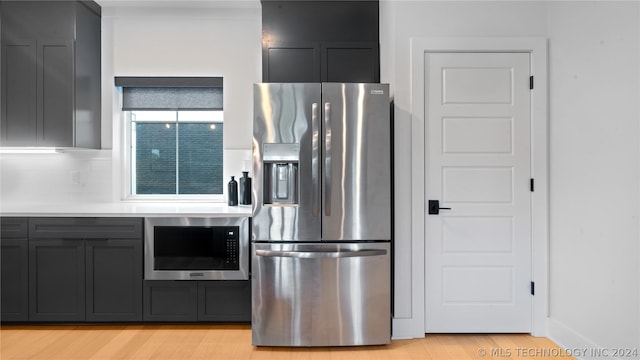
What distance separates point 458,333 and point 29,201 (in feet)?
12.3

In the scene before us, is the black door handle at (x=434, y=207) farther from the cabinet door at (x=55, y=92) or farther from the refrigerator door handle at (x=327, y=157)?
the cabinet door at (x=55, y=92)

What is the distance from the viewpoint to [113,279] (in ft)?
10.5

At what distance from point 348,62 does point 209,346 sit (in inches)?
92.2

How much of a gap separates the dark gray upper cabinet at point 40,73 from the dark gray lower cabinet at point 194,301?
144cm

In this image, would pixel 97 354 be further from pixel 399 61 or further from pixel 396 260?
pixel 399 61

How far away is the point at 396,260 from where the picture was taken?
120 inches

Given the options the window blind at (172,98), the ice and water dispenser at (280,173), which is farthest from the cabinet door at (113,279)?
the window blind at (172,98)

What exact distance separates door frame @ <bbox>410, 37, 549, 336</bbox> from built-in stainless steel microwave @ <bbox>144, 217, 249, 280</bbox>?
4.06 ft

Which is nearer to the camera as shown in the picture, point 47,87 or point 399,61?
point 399,61

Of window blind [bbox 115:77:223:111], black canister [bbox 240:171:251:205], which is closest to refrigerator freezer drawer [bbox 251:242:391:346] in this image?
black canister [bbox 240:171:251:205]

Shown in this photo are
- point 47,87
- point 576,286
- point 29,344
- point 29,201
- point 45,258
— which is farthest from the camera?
point 29,201

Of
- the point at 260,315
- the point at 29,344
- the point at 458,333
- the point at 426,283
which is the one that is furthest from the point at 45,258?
the point at 458,333

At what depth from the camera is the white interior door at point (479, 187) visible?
3.06 meters

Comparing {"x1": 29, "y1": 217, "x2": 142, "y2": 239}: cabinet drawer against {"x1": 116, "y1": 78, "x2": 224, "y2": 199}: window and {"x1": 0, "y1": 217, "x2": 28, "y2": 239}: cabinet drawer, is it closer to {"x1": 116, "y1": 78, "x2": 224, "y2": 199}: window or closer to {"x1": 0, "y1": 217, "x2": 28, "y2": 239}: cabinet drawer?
{"x1": 0, "y1": 217, "x2": 28, "y2": 239}: cabinet drawer
